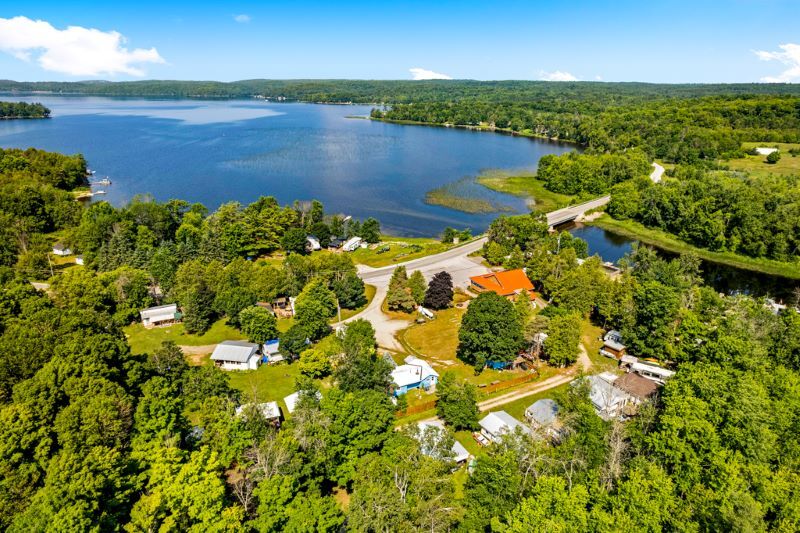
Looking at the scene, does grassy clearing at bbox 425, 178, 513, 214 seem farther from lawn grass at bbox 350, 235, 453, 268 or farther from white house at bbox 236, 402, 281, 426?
white house at bbox 236, 402, 281, 426

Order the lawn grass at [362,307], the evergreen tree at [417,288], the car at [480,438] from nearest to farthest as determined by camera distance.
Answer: the car at [480,438] → the lawn grass at [362,307] → the evergreen tree at [417,288]

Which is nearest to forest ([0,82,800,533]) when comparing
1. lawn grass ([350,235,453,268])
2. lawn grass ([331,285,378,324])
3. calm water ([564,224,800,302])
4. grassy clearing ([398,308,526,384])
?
lawn grass ([331,285,378,324])

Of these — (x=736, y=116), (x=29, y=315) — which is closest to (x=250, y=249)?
(x=29, y=315)

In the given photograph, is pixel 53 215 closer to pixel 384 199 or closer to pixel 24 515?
pixel 384 199

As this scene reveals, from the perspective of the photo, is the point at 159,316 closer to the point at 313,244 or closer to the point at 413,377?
the point at 313,244

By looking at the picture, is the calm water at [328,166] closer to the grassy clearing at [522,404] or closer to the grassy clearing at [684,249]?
the grassy clearing at [684,249]

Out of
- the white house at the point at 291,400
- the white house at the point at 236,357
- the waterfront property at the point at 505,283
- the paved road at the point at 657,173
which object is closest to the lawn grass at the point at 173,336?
the white house at the point at 236,357

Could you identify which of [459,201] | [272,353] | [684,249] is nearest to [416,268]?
[272,353]
